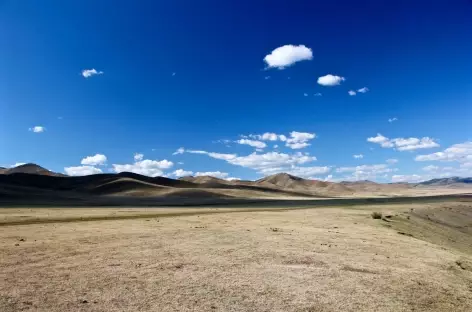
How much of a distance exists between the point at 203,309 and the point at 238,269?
399 cm

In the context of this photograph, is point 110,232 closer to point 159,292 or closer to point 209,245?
point 209,245

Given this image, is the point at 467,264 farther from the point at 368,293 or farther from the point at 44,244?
the point at 44,244

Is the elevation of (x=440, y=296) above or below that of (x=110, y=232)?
below

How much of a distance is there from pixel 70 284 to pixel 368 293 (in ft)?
28.9

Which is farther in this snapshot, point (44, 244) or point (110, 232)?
point (110, 232)

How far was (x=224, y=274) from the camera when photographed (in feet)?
42.9

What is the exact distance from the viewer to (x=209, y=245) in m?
18.4

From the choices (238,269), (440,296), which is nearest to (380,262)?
(440,296)

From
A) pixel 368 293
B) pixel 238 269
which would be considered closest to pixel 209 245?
pixel 238 269

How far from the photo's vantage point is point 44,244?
17891 mm

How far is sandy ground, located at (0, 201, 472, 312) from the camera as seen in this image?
34.2ft

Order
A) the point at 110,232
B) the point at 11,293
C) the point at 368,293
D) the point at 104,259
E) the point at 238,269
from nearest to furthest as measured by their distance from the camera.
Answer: the point at 11,293 < the point at 368,293 < the point at 238,269 < the point at 104,259 < the point at 110,232

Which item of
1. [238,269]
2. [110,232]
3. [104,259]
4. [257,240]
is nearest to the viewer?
[238,269]

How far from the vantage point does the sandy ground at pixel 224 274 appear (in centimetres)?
1043
